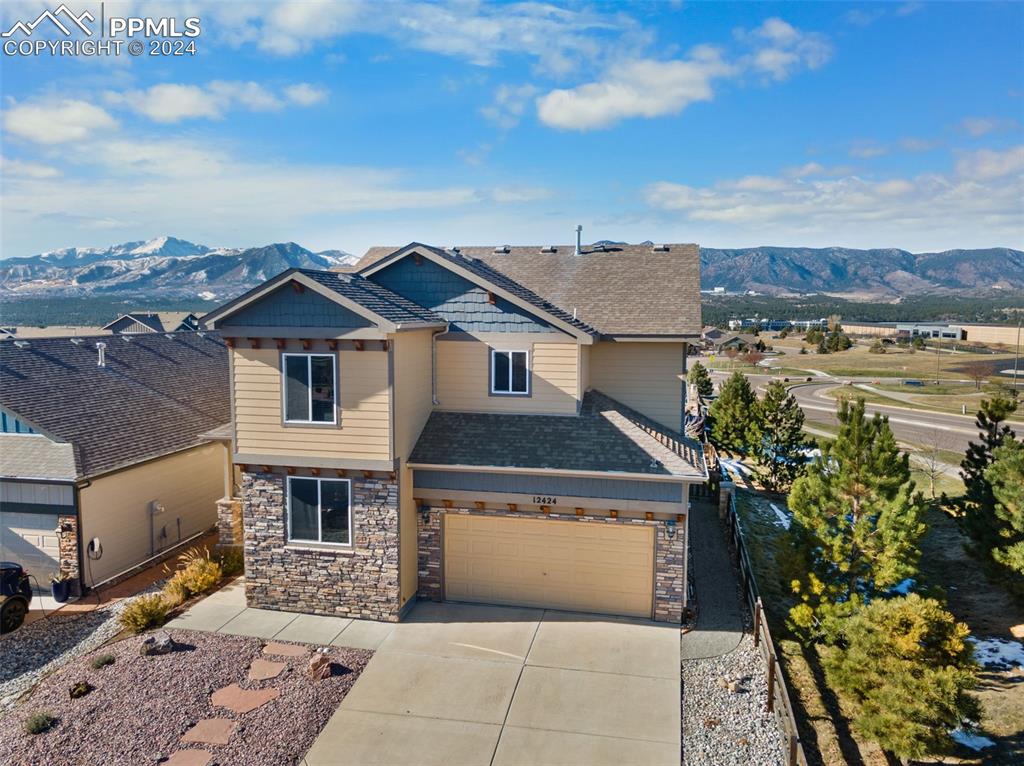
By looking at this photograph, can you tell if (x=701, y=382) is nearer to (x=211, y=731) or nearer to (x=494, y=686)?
(x=494, y=686)

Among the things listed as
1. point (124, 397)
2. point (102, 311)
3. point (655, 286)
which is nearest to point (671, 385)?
point (655, 286)

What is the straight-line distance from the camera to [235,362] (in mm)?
12594

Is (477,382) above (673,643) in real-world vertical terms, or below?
above

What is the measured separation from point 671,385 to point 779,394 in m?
9.73

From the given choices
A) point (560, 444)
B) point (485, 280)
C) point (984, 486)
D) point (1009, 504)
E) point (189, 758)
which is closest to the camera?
point (189, 758)

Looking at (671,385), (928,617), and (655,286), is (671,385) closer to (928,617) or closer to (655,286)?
(655,286)

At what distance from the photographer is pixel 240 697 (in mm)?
9961

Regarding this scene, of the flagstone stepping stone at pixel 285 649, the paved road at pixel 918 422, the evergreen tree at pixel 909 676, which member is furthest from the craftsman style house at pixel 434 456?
the paved road at pixel 918 422

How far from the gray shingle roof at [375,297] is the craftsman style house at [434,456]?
0.06 metres

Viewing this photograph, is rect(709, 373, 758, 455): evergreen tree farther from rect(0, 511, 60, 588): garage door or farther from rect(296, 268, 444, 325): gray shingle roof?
rect(0, 511, 60, 588): garage door

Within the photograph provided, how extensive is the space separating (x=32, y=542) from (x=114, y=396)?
4.42m

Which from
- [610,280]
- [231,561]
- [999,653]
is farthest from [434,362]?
[999,653]

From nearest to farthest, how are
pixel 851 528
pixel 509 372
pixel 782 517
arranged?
pixel 851 528
pixel 509 372
pixel 782 517

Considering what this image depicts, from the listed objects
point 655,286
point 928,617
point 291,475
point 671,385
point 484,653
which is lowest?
point 484,653
